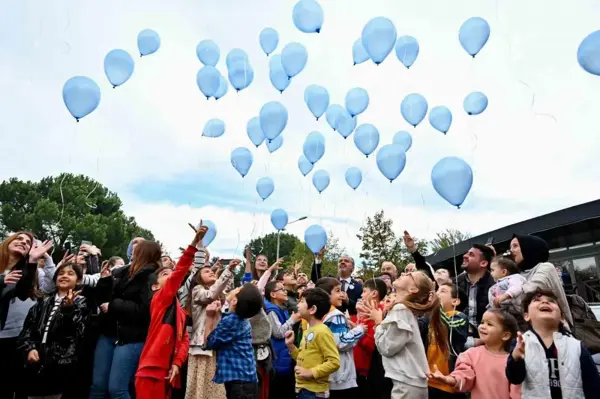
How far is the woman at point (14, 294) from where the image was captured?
150 inches

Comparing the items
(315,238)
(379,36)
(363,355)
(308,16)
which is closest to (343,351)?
(363,355)

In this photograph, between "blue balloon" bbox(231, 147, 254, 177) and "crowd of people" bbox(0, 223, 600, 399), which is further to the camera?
"blue balloon" bbox(231, 147, 254, 177)

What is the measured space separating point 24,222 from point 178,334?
37.1 m

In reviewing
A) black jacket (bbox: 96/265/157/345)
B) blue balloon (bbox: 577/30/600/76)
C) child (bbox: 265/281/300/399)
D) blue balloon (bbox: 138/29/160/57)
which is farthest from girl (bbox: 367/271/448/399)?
blue balloon (bbox: 138/29/160/57)

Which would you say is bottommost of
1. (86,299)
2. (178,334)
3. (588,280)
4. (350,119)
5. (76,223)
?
(178,334)

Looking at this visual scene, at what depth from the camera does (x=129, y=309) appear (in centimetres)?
354

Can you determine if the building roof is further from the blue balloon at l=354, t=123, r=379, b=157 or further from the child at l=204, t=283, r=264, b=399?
A: the child at l=204, t=283, r=264, b=399

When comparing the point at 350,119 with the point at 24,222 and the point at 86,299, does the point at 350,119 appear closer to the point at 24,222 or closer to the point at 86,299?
the point at 86,299

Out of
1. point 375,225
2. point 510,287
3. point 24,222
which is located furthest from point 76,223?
point 510,287

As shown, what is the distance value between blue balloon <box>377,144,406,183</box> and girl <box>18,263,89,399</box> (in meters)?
4.61

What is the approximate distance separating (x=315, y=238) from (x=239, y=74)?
3082 mm

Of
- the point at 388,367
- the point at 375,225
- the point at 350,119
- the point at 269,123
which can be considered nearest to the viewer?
the point at 388,367

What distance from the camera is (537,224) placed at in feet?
39.7

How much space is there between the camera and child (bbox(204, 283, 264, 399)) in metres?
3.54
